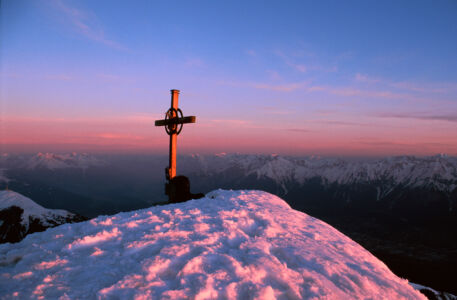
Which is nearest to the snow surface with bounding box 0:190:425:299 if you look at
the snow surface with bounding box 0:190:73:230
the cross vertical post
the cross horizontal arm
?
the cross horizontal arm

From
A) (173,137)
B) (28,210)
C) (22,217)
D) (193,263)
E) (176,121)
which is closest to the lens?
(193,263)

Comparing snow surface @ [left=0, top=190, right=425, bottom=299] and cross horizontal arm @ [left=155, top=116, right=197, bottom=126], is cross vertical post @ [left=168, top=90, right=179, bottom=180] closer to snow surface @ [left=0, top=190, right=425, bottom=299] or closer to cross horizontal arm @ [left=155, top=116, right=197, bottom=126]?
cross horizontal arm @ [left=155, top=116, right=197, bottom=126]

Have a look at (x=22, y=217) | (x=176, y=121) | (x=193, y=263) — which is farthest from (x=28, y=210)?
(x=193, y=263)

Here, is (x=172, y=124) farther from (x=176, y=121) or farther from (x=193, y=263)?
(x=193, y=263)

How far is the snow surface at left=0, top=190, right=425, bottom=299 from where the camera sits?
4.68 m

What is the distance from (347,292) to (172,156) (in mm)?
11978

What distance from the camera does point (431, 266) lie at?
17775cm

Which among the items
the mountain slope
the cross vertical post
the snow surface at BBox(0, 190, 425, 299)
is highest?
the cross vertical post

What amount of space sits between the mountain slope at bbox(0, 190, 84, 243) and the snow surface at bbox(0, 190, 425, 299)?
112 m

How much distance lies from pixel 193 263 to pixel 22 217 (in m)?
142

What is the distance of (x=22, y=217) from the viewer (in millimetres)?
113875

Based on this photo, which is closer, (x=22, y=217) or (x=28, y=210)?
(x=22, y=217)

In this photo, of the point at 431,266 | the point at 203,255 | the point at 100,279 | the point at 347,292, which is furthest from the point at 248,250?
the point at 431,266

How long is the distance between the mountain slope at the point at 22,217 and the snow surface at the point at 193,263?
366 ft
